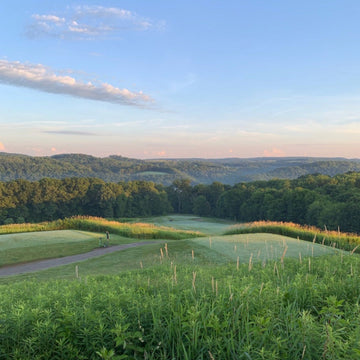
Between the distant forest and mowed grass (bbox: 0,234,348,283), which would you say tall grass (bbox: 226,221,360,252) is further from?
the distant forest

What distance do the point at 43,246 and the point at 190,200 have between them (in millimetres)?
82604

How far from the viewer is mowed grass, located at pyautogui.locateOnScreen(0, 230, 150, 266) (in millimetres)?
18172

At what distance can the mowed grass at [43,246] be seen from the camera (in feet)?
59.6

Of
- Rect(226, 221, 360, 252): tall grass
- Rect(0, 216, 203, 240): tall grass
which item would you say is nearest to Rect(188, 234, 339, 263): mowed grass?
Rect(226, 221, 360, 252): tall grass

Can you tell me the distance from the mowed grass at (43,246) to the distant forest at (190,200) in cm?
4272

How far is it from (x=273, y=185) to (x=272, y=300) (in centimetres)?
8476

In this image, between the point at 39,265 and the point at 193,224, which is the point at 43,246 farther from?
the point at 193,224

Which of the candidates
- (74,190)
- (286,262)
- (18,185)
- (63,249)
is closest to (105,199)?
(74,190)

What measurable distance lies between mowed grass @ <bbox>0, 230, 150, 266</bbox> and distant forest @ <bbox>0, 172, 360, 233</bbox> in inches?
1682

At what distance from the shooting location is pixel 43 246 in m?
20.6

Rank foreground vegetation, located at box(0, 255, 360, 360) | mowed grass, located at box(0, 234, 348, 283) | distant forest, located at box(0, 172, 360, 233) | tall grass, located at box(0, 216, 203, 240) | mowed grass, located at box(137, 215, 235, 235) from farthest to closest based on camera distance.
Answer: distant forest, located at box(0, 172, 360, 233) < mowed grass, located at box(137, 215, 235, 235) < tall grass, located at box(0, 216, 203, 240) < mowed grass, located at box(0, 234, 348, 283) < foreground vegetation, located at box(0, 255, 360, 360)

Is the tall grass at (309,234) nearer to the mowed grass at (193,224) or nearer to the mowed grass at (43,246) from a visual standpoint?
the mowed grass at (43,246)

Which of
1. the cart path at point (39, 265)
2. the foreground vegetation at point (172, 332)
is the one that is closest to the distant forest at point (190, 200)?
the cart path at point (39, 265)

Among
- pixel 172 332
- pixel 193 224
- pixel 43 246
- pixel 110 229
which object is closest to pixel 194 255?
pixel 172 332
